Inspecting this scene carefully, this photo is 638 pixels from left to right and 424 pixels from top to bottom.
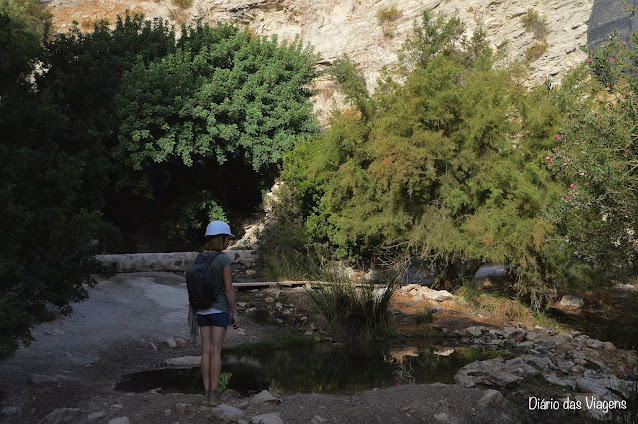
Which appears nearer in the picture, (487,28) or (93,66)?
(93,66)

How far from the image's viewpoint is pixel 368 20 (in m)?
30.4

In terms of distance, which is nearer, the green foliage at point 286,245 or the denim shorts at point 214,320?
the denim shorts at point 214,320

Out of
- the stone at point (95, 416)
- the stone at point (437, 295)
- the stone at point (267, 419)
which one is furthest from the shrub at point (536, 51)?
the stone at point (95, 416)

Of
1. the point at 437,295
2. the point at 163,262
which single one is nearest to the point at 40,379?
the point at 437,295

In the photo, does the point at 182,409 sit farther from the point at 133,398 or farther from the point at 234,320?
the point at 234,320

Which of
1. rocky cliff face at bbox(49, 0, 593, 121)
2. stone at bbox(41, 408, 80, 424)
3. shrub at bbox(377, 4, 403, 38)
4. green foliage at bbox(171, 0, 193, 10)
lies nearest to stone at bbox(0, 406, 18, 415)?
stone at bbox(41, 408, 80, 424)

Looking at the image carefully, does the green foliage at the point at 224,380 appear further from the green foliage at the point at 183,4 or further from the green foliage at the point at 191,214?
the green foliage at the point at 183,4

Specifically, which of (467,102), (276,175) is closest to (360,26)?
(276,175)

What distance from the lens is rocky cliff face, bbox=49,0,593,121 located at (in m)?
24.8

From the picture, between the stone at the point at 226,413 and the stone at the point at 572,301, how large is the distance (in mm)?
11578

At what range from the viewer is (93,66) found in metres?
16.7

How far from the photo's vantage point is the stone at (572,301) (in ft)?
44.9

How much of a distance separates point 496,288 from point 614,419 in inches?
341

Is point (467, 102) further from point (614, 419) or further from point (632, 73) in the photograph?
point (614, 419)
